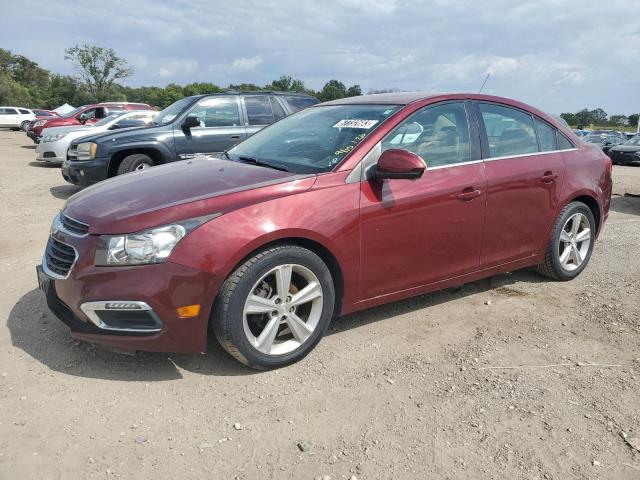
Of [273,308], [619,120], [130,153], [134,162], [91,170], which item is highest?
[130,153]

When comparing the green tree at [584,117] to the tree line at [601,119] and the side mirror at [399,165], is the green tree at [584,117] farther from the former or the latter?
the side mirror at [399,165]

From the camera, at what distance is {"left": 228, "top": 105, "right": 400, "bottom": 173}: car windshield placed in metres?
3.60

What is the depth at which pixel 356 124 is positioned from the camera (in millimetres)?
3797

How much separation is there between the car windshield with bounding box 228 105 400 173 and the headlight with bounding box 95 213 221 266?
0.96 meters

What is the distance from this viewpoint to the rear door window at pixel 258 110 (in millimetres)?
9203

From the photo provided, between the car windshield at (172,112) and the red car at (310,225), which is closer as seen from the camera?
the red car at (310,225)

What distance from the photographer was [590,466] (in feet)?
8.00

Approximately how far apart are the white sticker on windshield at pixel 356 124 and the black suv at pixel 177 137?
4.79 metres

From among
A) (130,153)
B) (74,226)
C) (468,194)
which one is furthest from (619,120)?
(74,226)

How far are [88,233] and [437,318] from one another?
251cm

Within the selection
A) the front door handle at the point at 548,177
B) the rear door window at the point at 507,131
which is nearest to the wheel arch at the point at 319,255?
the rear door window at the point at 507,131

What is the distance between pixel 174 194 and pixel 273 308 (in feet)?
2.92

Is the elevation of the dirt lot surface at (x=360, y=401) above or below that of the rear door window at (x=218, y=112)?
below

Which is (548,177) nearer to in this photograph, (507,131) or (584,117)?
(507,131)
